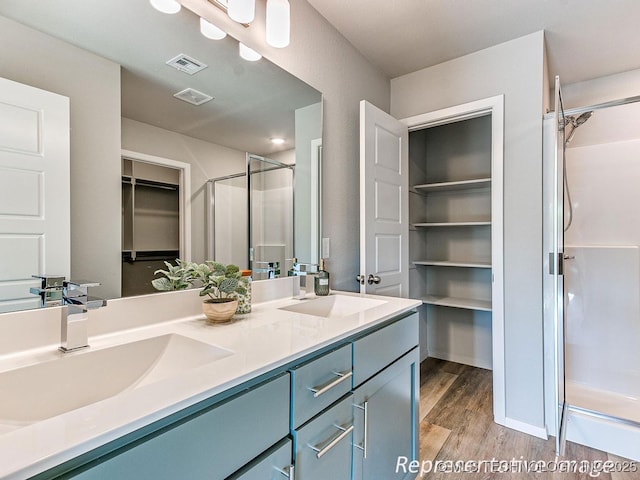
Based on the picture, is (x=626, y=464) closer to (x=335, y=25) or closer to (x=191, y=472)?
(x=191, y=472)

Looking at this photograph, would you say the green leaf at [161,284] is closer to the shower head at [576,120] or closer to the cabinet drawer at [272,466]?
the cabinet drawer at [272,466]

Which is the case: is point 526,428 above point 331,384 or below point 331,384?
below

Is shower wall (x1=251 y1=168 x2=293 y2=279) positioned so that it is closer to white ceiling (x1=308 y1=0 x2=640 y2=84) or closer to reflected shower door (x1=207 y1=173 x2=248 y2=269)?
reflected shower door (x1=207 y1=173 x2=248 y2=269)

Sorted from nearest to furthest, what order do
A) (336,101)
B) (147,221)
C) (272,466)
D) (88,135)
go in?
(272,466) < (88,135) < (147,221) < (336,101)

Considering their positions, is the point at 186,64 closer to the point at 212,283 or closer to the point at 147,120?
the point at 147,120

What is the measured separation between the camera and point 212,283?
119 cm

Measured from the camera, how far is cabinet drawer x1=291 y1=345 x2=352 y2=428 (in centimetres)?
86

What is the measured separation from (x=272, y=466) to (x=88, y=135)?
106 centimetres

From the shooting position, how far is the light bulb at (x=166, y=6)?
1148 millimetres

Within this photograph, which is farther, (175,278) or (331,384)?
(175,278)

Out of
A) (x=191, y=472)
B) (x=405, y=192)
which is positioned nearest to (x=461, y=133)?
(x=405, y=192)

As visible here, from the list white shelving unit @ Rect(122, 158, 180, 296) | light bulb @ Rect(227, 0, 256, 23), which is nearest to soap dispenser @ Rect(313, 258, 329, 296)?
white shelving unit @ Rect(122, 158, 180, 296)

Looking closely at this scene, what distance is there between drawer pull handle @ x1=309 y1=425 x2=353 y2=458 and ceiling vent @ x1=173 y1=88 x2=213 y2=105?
4.15ft

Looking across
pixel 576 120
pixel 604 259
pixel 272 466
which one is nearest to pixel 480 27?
pixel 576 120
